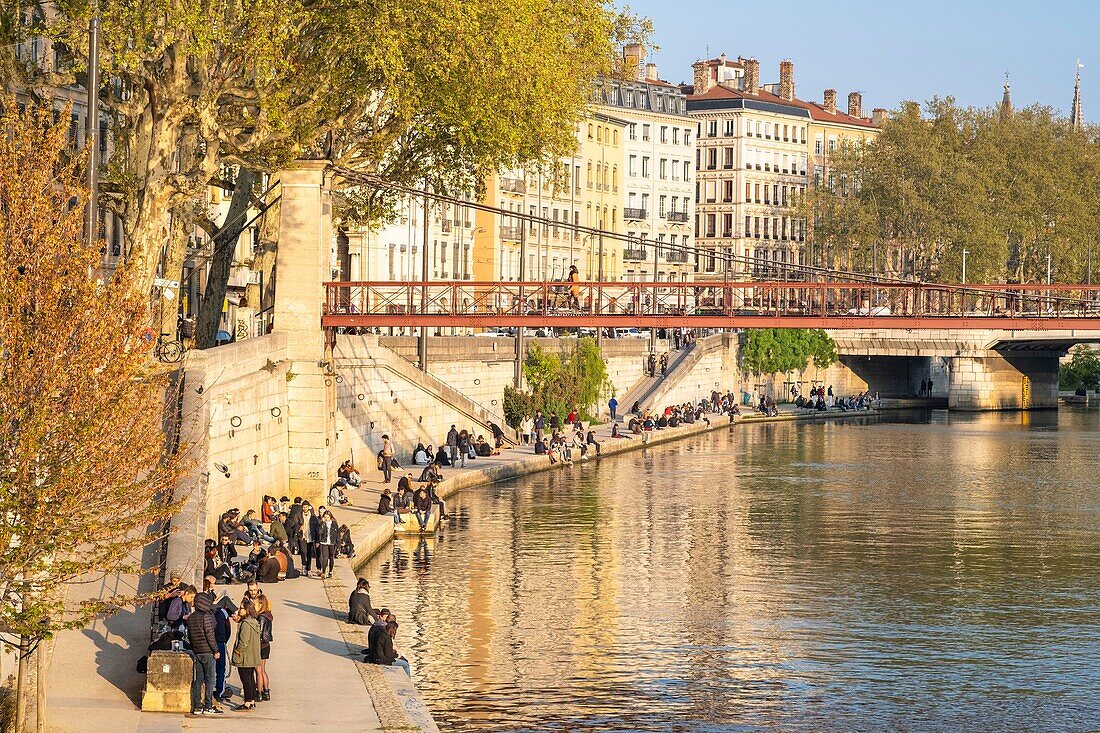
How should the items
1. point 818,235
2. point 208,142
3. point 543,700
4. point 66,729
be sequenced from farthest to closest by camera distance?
point 818,235
point 208,142
point 543,700
point 66,729

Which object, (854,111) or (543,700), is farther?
(854,111)

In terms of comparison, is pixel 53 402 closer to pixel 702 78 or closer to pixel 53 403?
pixel 53 403

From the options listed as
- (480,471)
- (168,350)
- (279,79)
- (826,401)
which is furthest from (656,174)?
(168,350)

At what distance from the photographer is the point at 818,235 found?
136 m

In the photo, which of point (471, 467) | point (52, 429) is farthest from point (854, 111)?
point (52, 429)

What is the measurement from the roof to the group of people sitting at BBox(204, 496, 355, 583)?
117m

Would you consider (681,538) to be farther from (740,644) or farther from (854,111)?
(854,111)

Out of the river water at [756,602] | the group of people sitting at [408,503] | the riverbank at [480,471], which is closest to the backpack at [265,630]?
the river water at [756,602]

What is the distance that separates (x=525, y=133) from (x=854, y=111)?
124 m

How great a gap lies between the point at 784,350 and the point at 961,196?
94.6 feet

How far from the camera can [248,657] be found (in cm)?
2491

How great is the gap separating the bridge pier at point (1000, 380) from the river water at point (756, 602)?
135 ft

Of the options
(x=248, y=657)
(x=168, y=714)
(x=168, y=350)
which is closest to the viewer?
(x=168, y=714)

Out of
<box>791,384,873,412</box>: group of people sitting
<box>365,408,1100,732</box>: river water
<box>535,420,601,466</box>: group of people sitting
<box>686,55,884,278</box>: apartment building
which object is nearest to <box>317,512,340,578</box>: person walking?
<box>365,408,1100,732</box>: river water
